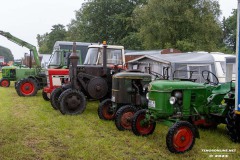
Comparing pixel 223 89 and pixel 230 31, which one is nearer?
pixel 223 89

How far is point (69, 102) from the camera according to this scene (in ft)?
24.8

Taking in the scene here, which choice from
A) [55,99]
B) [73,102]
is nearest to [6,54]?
[55,99]

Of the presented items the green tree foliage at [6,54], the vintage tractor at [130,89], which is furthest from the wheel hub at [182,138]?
the green tree foliage at [6,54]

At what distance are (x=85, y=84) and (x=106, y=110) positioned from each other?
1444 mm

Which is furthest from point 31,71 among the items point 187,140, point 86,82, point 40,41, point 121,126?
point 40,41

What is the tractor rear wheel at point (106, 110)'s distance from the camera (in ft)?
23.3

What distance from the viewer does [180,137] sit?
4676mm

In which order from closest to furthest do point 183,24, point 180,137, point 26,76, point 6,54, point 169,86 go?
point 180,137
point 169,86
point 26,76
point 183,24
point 6,54

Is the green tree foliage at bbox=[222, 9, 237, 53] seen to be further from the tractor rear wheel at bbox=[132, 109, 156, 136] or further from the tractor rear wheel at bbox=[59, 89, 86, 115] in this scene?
the tractor rear wheel at bbox=[132, 109, 156, 136]

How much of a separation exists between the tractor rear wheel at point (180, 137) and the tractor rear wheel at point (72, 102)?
3558 mm

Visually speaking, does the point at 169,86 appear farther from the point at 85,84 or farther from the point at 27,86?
the point at 27,86

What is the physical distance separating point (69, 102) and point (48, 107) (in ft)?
6.23

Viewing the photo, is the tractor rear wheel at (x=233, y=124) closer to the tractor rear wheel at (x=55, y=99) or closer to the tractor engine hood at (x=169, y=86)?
the tractor engine hood at (x=169, y=86)

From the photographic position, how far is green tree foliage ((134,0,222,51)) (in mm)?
28328
